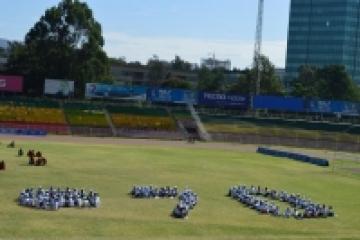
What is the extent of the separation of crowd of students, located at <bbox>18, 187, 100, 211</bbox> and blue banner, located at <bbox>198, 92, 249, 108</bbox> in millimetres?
91885

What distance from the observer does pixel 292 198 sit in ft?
153

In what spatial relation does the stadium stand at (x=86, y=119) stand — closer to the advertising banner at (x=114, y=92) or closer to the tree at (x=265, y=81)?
the advertising banner at (x=114, y=92)

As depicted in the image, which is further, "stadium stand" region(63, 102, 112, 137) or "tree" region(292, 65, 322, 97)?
Result: "tree" region(292, 65, 322, 97)

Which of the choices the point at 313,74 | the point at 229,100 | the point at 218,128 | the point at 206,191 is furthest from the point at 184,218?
the point at 313,74

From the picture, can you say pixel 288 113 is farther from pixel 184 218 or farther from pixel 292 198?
Result: pixel 184 218

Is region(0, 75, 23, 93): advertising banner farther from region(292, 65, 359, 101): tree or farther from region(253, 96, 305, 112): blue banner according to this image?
region(292, 65, 359, 101): tree

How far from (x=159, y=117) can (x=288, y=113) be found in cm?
2932

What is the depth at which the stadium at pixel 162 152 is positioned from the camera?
122 ft

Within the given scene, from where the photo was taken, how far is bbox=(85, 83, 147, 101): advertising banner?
414 feet

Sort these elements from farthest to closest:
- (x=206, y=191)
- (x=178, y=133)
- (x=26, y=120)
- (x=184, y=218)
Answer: (x=178, y=133), (x=26, y=120), (x=206, y=191), (x=184, y=218)

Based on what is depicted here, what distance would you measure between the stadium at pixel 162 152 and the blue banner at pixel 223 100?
10.3 inches

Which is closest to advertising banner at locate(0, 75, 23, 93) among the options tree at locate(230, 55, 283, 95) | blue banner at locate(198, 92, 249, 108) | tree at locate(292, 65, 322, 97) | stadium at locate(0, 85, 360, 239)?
stadium at locate(0, 85, 360, 239)

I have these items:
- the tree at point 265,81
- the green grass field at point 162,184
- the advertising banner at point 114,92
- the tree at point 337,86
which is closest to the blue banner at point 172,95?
the advertising banner at point 114,92

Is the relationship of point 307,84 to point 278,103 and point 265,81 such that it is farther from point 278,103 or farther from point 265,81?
point 278,103
